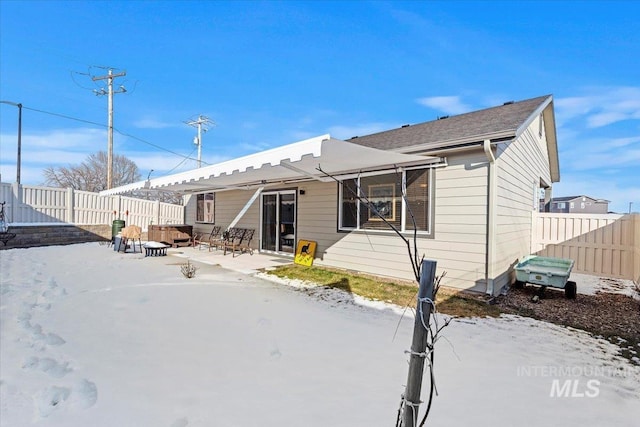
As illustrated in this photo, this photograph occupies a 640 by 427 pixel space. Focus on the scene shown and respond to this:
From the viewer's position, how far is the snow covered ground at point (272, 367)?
6.45 feet

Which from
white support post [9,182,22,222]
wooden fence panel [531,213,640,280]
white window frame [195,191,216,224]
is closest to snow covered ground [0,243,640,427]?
wooden fence panel [531,213,640,280]

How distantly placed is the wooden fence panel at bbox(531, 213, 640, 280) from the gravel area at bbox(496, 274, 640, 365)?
1.93ft

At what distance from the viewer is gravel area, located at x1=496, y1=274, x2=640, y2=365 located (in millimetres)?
3521

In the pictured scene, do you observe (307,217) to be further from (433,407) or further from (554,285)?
(433,407)

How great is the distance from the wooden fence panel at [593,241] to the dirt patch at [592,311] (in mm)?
1688

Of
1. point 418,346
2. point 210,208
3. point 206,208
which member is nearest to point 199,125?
point 206,208

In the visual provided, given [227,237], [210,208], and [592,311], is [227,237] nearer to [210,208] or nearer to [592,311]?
[210,208]

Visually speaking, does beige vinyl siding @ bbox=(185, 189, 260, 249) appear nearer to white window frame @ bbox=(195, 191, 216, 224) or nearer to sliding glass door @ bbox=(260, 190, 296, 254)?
white window frame @ bbox=(195, 191, 216, 224)

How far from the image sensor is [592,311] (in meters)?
4.41

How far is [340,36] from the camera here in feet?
28.9

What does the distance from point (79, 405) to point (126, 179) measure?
32.8 m

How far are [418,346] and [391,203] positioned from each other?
520 cm

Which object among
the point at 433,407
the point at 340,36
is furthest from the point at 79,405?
the point at 340,36

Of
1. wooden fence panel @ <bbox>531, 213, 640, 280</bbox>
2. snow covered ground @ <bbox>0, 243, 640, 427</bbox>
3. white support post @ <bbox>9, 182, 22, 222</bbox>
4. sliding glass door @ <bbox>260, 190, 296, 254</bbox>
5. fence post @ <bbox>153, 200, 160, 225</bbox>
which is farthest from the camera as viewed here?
fence post @ <bbox>153, 200, 160, 225</bbox>
